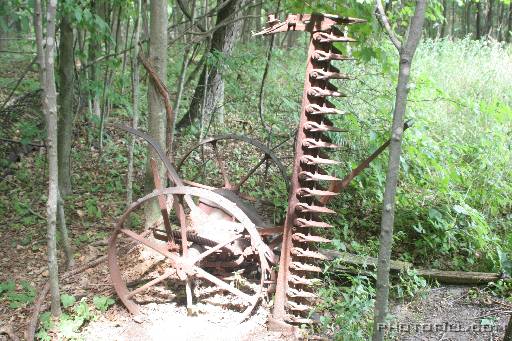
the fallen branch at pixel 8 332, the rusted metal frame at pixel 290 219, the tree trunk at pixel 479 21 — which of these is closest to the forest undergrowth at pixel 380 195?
the fallen branch at pixel 8 332

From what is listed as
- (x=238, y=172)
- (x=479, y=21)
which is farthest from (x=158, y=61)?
(x=479, y=21)

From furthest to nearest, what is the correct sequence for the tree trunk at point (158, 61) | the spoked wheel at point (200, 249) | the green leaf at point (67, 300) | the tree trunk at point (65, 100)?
1. the tree trunk at point (65, 100)
2. the tree trunk at point (158, 61)
3. the green leaf at point (67, 300)
4. the spoked wheel at point (200, 249)

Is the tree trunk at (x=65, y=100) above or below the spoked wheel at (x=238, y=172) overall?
above

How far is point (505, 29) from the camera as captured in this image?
1786 centimetres

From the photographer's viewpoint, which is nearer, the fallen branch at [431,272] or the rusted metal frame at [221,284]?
the rusted metal frame at [221,284]

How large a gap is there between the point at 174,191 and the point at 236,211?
480mm

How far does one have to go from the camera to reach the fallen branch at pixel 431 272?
160 inches

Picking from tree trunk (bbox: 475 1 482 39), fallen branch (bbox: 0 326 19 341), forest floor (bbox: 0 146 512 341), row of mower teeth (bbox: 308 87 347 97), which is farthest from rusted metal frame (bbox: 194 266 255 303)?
tree trunk (bbox: 475 1 482 39)

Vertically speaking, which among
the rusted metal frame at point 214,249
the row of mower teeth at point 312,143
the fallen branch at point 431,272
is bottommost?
the fallen branch at point 431,272

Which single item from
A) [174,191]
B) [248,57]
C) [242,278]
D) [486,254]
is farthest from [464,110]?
[174,191]

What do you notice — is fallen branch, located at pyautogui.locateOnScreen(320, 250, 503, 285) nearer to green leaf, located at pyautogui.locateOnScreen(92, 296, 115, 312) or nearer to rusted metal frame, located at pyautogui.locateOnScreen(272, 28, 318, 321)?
rusted metal frame, located at pyautogui.locateOnScreen(272, 28, 318, 321)

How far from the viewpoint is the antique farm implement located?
314cm

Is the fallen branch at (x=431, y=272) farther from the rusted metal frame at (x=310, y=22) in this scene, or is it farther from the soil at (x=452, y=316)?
the rusted metal frame at (x=310, y=22)

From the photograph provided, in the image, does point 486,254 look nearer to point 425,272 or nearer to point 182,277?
point 425,272
